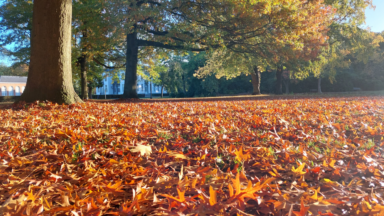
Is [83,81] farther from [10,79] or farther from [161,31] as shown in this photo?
[10,79]

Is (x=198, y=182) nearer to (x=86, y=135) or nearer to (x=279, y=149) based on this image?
(x=279, y=149)

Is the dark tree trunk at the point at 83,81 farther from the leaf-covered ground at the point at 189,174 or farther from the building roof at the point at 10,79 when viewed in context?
the building roof at the point at 10,79

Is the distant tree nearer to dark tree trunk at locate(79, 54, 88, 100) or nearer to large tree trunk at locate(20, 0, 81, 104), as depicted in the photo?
dark tree trunk at locate(79, 54, 88, 100)

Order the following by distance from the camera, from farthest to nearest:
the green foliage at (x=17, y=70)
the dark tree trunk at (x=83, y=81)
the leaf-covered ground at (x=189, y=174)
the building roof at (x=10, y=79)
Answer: the building roof at (x=10, y=79) < the green foliage at (x=17, y=70) < the dark tree trunk at (x=83, y=81) < the leaf-covered ground at (x=189, y=174)

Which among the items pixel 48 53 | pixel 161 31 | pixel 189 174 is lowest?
pixel 189 174

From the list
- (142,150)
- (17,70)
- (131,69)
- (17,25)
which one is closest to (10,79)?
(17,70)

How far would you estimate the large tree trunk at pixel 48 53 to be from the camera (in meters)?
7.00

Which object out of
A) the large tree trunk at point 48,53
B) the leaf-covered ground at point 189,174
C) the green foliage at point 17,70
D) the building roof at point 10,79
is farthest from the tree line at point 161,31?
the building roof at point 10,79

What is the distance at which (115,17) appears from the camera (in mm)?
12828

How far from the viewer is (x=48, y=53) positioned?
7105 mm

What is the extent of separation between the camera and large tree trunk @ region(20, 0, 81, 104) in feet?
23.0

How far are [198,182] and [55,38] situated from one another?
748cm

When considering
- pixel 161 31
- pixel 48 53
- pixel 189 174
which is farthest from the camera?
pixel 161 31

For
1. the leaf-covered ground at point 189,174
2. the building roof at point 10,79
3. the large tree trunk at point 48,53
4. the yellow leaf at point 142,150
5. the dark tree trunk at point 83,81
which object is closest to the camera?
the leaf-covered ground at point 189,174
